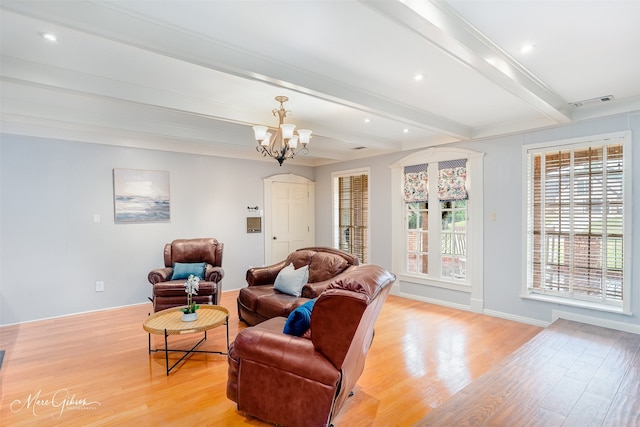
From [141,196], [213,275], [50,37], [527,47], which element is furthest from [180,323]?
[527,47]

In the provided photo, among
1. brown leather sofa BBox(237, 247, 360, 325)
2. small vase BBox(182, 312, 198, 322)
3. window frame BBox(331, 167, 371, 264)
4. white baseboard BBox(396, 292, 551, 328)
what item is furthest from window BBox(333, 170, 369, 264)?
small vase BBox(182, 312, 198, 322)

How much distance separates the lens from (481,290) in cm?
449

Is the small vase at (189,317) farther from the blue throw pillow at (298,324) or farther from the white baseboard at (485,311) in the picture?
the white baseboard at (485,311)

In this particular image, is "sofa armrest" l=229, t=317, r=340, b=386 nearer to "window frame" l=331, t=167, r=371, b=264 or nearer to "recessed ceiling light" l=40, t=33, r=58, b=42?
"recessed ceiling light" l=40, t=33, r=58, b=42

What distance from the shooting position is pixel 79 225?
4.48 metres

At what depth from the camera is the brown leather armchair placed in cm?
409

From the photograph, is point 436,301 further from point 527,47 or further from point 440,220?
point 527,47

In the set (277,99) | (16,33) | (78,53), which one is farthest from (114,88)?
(277,99)

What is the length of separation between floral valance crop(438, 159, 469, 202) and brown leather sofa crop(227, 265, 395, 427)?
2.99 m

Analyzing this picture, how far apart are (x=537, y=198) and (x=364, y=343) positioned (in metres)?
3.16

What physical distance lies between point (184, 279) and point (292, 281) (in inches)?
64.8

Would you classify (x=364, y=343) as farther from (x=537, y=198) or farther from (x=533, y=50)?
(x=537, y=198)

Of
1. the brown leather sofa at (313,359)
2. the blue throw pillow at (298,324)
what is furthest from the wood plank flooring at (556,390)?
the blue throw pillow at (298,324)

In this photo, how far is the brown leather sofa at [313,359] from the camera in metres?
1.91
